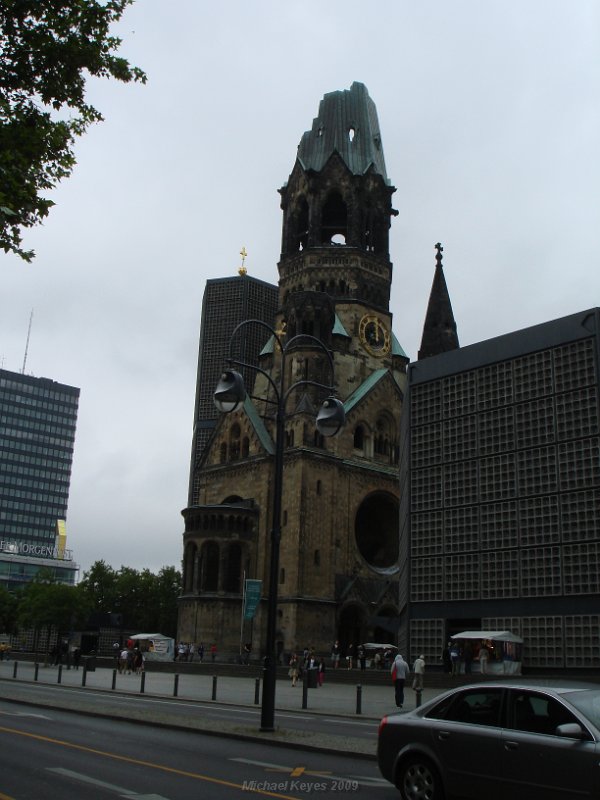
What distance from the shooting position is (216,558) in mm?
60375

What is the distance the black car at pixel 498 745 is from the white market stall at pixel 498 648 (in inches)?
921

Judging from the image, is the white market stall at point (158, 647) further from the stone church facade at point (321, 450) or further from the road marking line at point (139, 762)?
the road marking line at point (139, 762)

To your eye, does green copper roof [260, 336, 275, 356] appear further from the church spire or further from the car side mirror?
the car side mirror

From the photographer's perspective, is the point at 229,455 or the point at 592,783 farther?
the point at 229,455

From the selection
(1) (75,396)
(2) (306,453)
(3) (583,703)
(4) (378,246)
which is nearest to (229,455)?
(2) (306,453)

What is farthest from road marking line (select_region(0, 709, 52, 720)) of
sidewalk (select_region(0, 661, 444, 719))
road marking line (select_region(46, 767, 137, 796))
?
road marking line (select_region(46, 767, 137, 796))

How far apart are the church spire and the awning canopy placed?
60.4 feet

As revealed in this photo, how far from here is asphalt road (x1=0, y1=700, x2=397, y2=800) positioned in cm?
1002

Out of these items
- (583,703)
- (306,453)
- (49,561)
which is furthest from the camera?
(49,561)

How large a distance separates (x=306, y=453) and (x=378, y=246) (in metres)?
22.2

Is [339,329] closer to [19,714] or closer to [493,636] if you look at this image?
[493,636]

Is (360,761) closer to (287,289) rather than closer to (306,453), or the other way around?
(306,453)

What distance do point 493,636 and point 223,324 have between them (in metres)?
53.2

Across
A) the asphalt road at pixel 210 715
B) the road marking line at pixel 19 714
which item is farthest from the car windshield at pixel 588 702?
the road marking line at pixel 19 714
